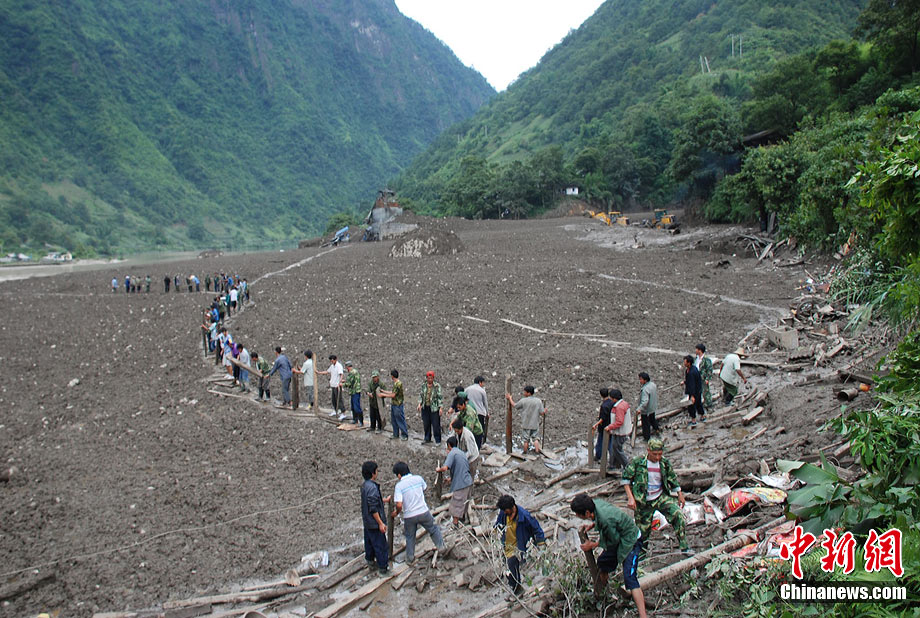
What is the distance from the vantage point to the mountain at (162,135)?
102438 mm

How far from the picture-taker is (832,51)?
36219mm

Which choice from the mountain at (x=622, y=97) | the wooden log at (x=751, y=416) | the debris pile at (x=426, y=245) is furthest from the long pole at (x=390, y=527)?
the mountain at (x=622, y=97)

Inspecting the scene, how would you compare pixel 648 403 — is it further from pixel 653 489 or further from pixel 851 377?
pixel 653 489

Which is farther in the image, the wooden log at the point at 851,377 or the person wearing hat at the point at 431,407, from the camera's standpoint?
the person wearing hat at the point at 431,407

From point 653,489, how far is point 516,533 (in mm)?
1371

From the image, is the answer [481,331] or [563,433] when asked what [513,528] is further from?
[481,331]

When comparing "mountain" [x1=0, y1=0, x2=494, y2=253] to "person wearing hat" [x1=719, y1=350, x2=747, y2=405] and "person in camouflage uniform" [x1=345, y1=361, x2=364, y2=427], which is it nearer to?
"person in camouflage uniform" [x1=345, y1=361, x2=364, y2=427]

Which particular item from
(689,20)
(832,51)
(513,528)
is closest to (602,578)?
(513,528)

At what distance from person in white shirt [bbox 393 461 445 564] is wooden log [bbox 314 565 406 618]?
31 centimetres

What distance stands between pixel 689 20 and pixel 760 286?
119469 millimetres

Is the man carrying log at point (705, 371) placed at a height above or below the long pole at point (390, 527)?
above

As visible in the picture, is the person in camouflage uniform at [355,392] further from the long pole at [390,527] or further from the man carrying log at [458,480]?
the long pole at [390,527]

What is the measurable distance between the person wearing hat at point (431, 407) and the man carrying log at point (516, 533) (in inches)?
169

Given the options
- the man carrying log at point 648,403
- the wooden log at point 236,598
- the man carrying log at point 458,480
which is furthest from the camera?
the man carrying log at point 648,403
